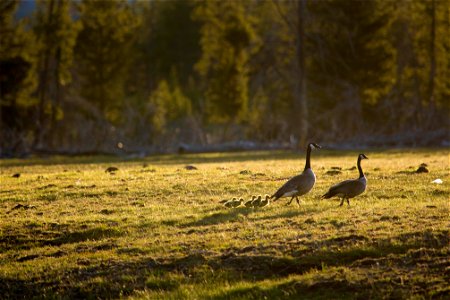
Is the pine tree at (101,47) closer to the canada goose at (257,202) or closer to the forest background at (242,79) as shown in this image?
the forest background at (242,79)

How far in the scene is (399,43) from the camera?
79.5 m

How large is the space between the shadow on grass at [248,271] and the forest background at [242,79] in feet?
126

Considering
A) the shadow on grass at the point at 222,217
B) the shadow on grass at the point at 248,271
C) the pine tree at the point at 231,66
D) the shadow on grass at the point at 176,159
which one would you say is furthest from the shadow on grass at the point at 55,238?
the pine tree at the point at 231,66

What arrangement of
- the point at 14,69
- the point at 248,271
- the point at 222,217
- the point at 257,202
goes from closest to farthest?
the point at 248,271
the point at 222,217
the point at 257,202
the point at 14,69

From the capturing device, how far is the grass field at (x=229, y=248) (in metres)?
13.8

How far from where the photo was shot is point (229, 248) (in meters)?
15.7

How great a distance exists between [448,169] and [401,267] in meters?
14.6

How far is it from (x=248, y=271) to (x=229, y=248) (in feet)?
3.63

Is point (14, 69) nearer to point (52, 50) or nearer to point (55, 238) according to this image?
point (52, 50)

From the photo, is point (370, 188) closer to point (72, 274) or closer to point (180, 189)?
point (180, 189)

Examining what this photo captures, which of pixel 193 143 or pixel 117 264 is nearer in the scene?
pixel 117 264

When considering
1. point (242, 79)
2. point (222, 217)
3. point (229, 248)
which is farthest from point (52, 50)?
point (229, 248)

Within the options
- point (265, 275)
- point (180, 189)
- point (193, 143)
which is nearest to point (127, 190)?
point (180, 189)

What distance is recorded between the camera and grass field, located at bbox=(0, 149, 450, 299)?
45.3ft
